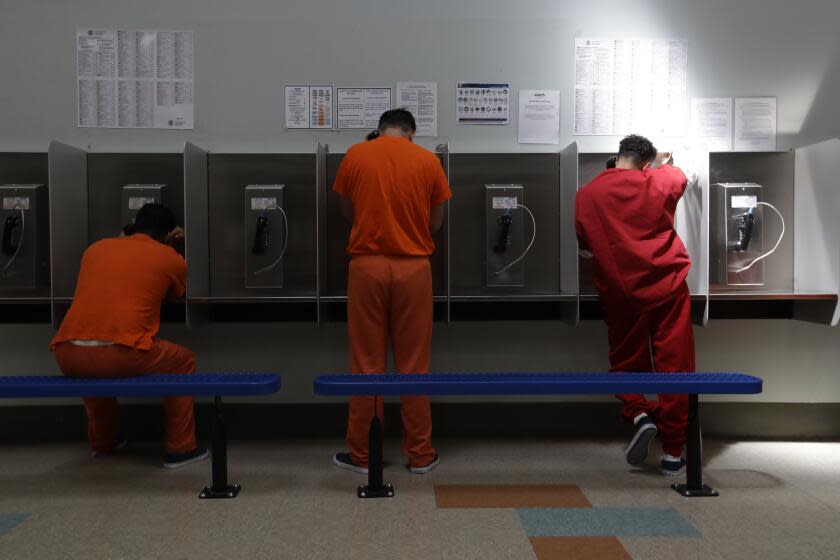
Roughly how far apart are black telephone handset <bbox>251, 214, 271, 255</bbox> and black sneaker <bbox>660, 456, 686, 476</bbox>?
2.03m

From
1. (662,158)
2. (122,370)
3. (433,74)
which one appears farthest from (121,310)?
(662,158)

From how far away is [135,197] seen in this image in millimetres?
3318

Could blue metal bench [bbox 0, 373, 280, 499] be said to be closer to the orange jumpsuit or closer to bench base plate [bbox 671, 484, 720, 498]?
the orange jumpsuit

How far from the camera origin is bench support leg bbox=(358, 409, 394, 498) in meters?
2.47

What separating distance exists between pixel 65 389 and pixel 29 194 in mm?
1285

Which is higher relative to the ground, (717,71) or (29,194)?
(717,71)

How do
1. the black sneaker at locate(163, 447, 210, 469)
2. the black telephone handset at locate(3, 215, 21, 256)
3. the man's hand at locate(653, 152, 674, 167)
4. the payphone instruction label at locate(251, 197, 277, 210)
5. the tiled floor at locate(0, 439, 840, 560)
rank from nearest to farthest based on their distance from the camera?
1. the tiled floor at locate(0, 439, 840, 560)
2. the black sneaker at locate(163, 447, 210, 469)
3. the man's hand at locate(653, 152, 674, 167)
4. the black telephone handset at locate(3, 215, 21, 256)
5. the payphone instruction label at locate(251, 197, 277, 210)

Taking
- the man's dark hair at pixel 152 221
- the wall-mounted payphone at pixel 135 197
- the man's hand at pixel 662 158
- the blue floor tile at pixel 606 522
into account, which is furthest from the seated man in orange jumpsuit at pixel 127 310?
the man's hand at pixel 662 158

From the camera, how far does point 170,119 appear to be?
3385 mm

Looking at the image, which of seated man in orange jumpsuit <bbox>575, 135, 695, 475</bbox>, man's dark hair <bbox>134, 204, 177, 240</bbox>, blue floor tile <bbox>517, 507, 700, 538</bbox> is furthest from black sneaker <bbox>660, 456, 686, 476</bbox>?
man's dark hair <bbox>134, 204, 177, 240</bbox>

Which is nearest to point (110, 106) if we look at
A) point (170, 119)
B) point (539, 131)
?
point (170, 119)

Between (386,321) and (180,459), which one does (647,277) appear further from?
(180,459)

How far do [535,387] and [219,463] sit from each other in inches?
46.8

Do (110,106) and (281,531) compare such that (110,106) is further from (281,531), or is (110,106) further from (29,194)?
(281,531)
